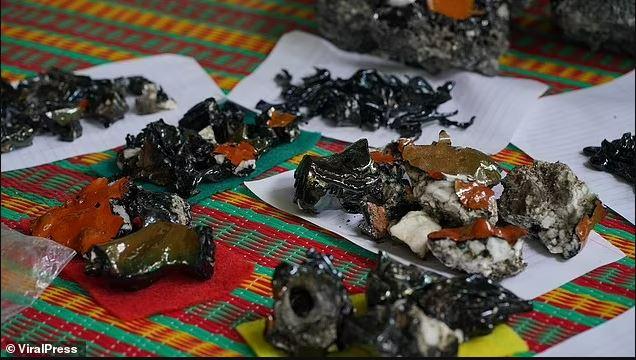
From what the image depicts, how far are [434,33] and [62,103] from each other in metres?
0.82

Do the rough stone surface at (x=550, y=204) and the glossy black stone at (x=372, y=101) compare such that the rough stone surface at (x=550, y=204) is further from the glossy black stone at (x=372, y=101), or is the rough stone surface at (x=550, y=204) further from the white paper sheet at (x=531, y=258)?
the glossy black stone at (x=372, y=101)

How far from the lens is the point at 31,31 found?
2.49 meters

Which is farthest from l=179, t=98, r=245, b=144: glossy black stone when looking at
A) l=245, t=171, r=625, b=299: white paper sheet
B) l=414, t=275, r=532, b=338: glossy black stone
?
Answer: l=414, t=275, r=532, b=338: glossy black stone

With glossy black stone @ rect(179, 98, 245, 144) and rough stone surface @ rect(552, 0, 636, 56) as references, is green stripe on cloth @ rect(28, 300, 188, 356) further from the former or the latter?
rough stone surface @ rect(552, 0, 636, 56)

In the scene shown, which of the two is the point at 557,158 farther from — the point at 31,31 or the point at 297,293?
the point at 31,31

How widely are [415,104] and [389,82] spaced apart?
9 cm

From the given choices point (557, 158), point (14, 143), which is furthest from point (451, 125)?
point (14, 143)

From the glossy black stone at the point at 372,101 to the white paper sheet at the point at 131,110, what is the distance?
0.66 ft

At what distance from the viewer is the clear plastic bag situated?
140cm

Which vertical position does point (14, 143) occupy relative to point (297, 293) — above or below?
below

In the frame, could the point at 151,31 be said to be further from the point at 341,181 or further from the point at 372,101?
the point at 341,181

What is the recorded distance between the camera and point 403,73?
2.20 m

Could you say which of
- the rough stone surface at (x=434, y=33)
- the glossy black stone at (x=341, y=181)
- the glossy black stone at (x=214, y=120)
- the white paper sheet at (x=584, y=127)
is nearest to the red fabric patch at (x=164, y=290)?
the glossy black stone at (x=341, y=181)

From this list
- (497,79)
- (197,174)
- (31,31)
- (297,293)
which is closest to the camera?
(297,293)
